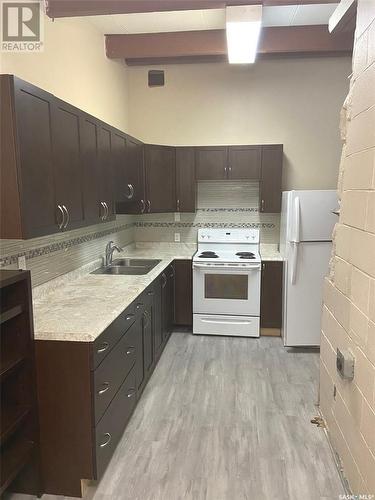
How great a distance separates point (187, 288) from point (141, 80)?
263cm

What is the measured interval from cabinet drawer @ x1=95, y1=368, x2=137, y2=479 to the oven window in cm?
174

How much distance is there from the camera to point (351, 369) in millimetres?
2055

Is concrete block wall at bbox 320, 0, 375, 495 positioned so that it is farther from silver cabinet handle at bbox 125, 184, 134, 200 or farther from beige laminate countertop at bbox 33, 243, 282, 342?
silver cabinet handle at bbox 125, 184, 134, 200

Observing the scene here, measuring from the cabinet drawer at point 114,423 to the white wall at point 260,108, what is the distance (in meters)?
3.14

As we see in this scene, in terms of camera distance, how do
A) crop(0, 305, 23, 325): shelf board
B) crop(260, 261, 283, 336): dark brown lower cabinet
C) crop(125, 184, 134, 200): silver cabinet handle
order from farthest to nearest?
crop(260, 261, 283, 336): dark brown lower cabinet < crop(125, 184, 134, 200): silver cabinet handle < crop(0, 305, 23, 325): shelf board

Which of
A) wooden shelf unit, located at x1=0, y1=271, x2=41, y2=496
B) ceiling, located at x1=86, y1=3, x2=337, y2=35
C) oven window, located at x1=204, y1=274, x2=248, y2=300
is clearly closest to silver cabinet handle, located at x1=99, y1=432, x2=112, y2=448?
wooden shelf unit, located at x1=0, y1=271, x2=41, y2=496

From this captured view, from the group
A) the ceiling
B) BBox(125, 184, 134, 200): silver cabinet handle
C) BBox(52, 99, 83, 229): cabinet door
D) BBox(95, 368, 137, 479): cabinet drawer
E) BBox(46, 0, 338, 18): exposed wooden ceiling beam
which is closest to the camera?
BBox(95, 368, 137, 479): cabinet drawer

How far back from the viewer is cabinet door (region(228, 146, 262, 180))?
437 cm

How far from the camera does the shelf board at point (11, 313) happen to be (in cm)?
175

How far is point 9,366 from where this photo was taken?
180cm

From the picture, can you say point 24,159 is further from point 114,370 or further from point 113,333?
point 114,370

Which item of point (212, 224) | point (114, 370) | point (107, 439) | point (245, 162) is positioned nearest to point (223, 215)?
point (212, 224)

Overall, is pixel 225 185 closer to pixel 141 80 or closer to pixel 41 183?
pixel 141 80

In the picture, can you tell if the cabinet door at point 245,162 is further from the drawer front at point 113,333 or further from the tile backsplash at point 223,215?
the drawer front at point 113,333
